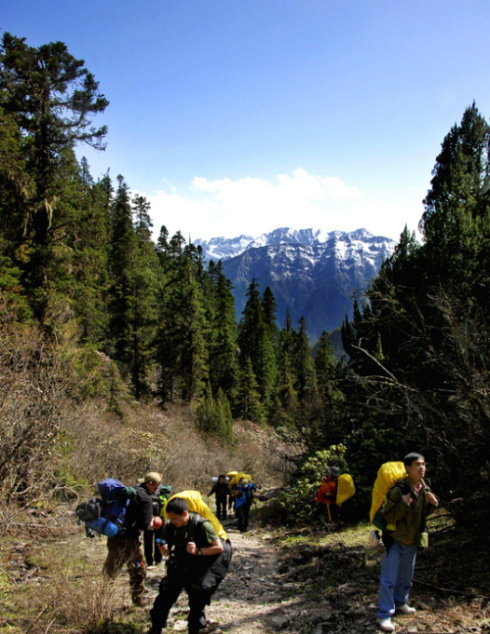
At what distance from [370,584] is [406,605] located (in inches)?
48.0

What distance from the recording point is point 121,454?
14.0 metres

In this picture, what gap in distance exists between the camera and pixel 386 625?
4.23m

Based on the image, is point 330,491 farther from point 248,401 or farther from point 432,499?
point 248,401

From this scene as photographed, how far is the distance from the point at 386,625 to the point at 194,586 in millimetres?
1964

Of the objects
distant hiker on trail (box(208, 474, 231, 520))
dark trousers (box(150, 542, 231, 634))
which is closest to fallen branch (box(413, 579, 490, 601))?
dark trousers (box(150, 542, 231, 634))

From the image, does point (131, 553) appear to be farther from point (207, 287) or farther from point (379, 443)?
point (207, 287)

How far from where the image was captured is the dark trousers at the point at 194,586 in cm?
413

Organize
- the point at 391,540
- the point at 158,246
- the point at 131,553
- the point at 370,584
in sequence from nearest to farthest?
the point at 391,540 < the point at 131,553 < the point at 370,584 < the point at 158,246

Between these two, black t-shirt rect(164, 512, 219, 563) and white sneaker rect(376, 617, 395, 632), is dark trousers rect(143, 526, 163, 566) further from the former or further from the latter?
white sneaker rect(376, 617, 395, 632)

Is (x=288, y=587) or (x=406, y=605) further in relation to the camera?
(x=288, y=587)

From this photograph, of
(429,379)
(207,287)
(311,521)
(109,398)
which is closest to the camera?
(429,379)

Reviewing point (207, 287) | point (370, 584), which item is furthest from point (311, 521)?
point (207, 287)

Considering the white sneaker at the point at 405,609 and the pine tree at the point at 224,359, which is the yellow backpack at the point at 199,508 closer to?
the white sneaker at the point at 405,609

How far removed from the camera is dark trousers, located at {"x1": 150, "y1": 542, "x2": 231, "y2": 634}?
413 centimetres
